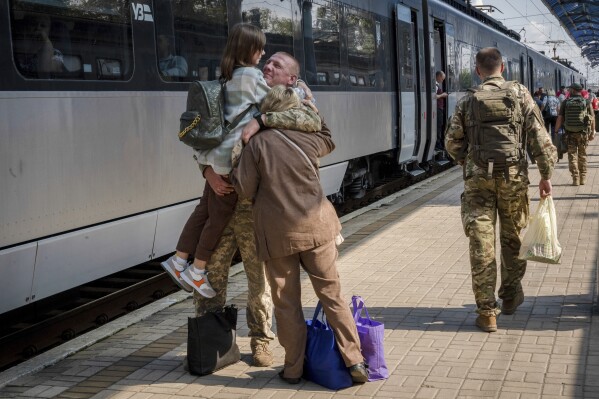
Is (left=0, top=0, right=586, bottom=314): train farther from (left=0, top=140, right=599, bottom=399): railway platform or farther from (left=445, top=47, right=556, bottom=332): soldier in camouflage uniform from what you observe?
(left=445, top=47, right=556, bottom=332): soldier in camouflage uniform

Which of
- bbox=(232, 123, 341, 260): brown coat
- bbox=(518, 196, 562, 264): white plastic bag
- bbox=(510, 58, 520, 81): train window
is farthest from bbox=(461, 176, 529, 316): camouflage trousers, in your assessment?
bbox=(510, 58, 520, 81): train window

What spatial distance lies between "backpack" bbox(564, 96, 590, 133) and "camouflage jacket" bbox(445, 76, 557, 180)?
903 centimetres

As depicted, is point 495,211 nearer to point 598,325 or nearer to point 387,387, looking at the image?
point 598,325

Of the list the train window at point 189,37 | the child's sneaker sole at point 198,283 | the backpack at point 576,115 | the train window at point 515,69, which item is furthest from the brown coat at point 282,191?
the train window at point 515,69

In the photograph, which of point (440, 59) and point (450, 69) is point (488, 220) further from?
point (450, 69)

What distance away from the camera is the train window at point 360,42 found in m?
12.4

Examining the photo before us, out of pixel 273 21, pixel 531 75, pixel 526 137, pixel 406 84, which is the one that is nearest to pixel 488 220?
pixel 526 137

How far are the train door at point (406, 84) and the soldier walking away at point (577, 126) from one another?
7.88 ft

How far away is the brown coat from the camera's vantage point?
15.7ft

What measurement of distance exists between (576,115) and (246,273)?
1065 centimetres

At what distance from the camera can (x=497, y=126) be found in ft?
19.9

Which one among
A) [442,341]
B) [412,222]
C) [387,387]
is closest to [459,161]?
[442,341]

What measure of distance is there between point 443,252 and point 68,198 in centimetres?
413

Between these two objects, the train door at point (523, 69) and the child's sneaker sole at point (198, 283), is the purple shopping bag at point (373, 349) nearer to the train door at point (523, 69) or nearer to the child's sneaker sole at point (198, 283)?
the child's sneaker sole at point (198, 283)
